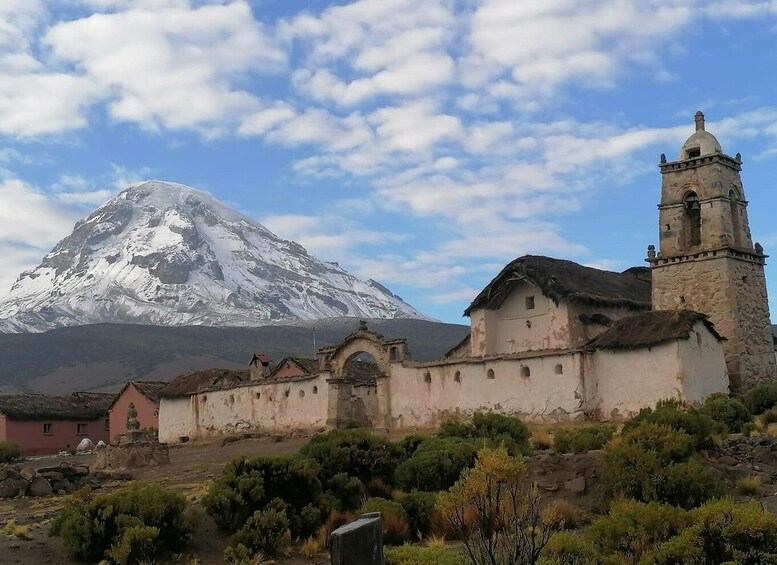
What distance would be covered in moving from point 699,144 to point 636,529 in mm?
22708

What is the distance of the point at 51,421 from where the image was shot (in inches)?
2073

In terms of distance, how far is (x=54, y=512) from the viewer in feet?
56.3

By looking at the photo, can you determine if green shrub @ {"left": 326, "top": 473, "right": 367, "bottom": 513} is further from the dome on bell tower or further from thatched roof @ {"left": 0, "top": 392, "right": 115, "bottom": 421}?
thatched roof @ {"left": 0, "top": 392, "right": 115, "bottom": 421}

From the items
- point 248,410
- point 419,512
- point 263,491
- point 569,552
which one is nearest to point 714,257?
point 419,512

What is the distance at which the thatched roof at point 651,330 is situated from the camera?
26.5 m

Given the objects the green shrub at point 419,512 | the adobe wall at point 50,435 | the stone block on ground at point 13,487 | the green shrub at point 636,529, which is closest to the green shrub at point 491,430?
the green shrub at point 419,512

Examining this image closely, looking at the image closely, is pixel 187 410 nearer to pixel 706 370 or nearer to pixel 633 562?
pixel 706 370

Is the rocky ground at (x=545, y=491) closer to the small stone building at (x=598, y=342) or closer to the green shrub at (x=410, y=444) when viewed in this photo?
the green shrub at (x=410, y=444)

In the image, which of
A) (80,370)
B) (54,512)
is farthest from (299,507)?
(80,370)

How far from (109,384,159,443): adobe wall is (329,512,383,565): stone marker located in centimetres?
4619

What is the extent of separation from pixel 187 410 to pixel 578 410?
24.0 meters

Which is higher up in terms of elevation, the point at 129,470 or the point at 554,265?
the point at 554,265

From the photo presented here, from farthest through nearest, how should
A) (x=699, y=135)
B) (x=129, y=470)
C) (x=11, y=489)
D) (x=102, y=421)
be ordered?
1. (x=102, y=421)
2. (x=699, y=135)
3. (x=129, y=470)
4. (x=11, y=489)

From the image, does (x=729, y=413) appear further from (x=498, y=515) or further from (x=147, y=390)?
(x=147, y=390)
